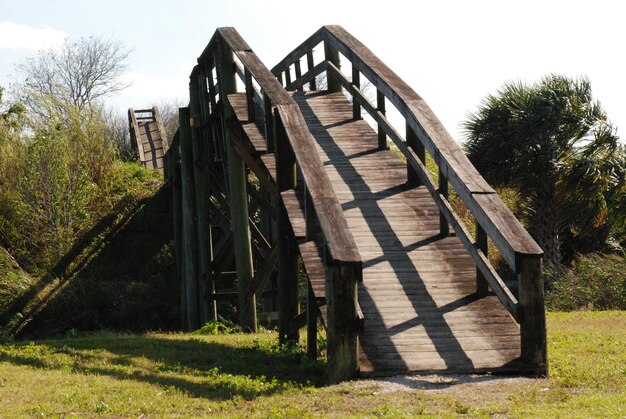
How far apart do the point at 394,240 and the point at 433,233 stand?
0.50 metres

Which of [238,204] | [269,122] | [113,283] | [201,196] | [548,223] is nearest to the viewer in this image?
[269,122]

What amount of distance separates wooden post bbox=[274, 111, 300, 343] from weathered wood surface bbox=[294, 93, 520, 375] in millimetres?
698

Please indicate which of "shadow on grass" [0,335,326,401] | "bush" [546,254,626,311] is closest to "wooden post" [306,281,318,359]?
"shadow on grass" [0,335,326,401]

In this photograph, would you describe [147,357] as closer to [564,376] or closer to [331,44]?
[564,376]

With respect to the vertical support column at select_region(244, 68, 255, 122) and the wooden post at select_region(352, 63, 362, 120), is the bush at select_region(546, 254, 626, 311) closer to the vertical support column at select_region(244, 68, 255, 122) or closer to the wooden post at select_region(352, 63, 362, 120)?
the wooden post at select_region(352, 63, 362, 120)

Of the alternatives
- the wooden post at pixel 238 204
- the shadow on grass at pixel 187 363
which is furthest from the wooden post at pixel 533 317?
the wooden post at pixel 238 204

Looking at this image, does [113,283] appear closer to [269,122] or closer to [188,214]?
[188,214]

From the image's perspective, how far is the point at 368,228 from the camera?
1060cm

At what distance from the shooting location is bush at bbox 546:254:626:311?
1714cm

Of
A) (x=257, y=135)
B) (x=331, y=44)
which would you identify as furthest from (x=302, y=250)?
(x=331, y=44)

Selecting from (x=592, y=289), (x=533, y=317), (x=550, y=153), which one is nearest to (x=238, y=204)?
(x=533, y=317)

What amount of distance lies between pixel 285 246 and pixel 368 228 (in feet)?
3.02

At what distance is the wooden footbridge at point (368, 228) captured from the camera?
814cm

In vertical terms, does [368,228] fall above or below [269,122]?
below
